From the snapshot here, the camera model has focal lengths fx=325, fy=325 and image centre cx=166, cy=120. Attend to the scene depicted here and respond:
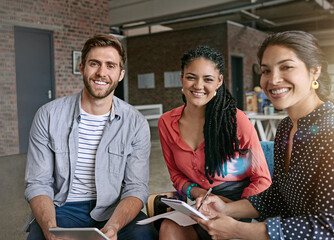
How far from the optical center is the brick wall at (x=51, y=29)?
19.8ft

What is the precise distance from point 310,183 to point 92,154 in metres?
1.15

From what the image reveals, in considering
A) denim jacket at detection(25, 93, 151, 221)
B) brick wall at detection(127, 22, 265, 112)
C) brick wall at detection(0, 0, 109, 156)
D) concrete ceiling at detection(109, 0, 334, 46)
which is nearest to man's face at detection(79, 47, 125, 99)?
denim jacket at detection(25, 93, 151, 221)

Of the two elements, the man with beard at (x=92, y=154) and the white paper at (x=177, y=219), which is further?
the man with beard at (x=92, y=154)

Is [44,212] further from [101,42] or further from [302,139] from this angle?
[302,139]

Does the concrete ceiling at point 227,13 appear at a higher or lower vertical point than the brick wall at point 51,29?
higher

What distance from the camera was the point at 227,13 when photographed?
9672 millimetres

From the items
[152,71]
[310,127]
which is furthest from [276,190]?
[152,71]

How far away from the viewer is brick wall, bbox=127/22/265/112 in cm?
1066

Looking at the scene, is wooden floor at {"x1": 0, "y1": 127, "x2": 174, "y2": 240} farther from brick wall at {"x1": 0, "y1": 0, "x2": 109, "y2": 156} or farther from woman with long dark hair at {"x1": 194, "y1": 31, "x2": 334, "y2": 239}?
woman with long dark hair at {"x1": 194, "y1": 31, "x2": 334, "y2": 239}

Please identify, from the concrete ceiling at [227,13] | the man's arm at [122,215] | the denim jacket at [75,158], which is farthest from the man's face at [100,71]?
the concrete ceiling at [227,13]

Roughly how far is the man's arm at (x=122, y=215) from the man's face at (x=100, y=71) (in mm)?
603

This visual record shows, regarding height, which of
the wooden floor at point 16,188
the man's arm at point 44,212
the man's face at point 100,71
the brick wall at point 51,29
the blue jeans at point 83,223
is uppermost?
the brick wall at point 51,29

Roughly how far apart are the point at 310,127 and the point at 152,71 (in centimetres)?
1114

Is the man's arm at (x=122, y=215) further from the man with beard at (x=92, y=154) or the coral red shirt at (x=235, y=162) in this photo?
the coral red shirt at (x=235, y=162)
